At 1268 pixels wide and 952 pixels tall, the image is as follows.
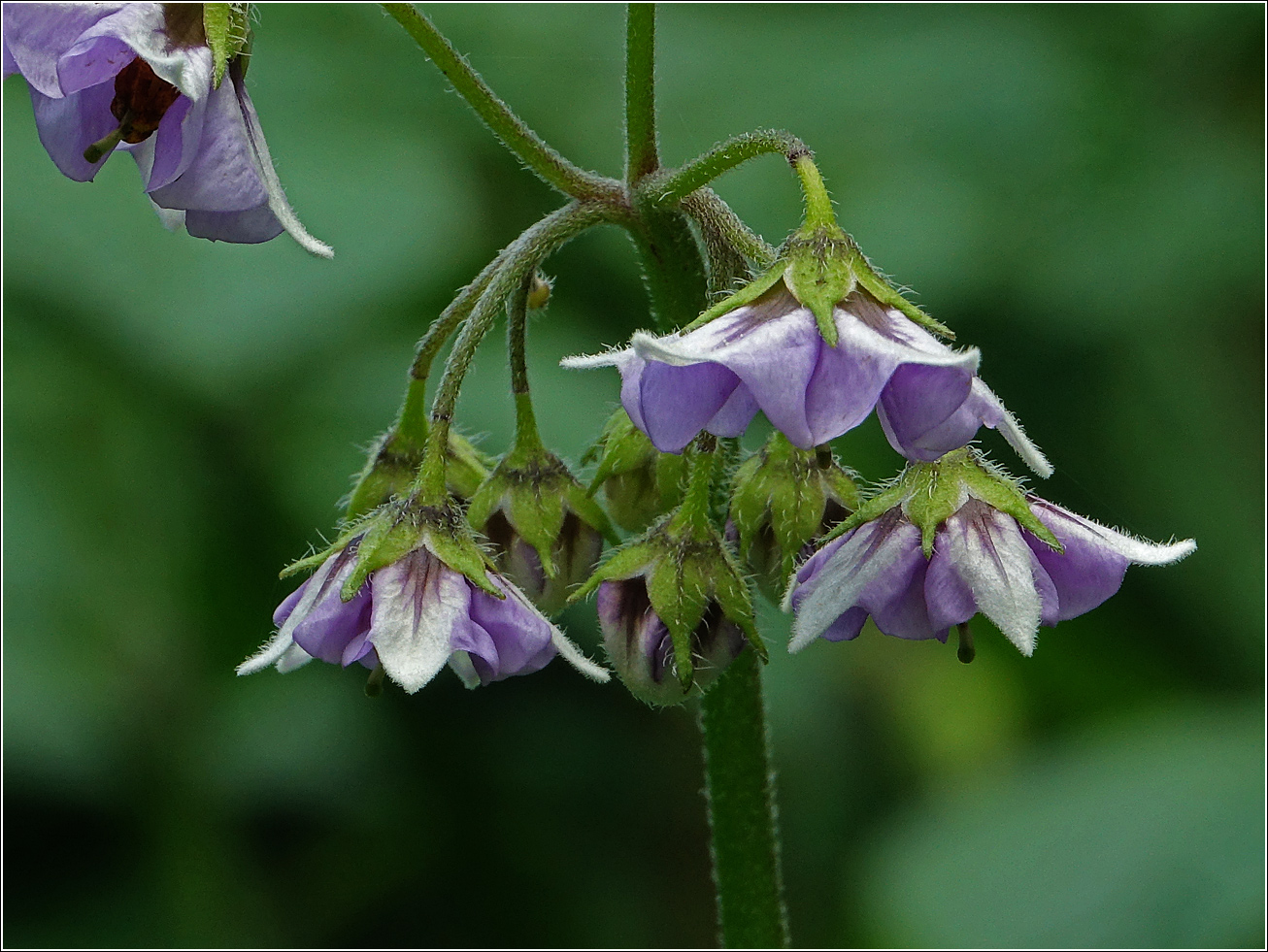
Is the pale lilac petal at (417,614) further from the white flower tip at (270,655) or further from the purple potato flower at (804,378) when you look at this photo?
the purple potato flower at (804,378)

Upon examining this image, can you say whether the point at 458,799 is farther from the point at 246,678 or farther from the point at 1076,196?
the point at 1076,196

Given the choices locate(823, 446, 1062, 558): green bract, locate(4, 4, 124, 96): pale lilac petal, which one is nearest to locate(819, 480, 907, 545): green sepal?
locate(823, 446, 1062, 558): green bract

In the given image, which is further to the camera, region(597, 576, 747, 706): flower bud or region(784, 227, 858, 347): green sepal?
region(597, 576, 747, 706): flower bud

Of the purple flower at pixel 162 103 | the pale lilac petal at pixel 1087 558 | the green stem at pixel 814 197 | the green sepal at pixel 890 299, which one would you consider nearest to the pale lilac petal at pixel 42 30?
the purple flower at pixel 162 103

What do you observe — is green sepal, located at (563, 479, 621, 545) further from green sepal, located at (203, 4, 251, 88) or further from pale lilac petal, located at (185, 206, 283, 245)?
green sepal, located at (203, 4, 251, 88)

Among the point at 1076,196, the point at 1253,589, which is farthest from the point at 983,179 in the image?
the point at 1253,589

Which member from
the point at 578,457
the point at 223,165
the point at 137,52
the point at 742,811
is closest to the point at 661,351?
the point at 223,165

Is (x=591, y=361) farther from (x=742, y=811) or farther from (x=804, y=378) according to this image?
(x=742, y=811)
